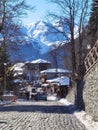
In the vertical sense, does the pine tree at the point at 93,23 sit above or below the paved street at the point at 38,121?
above

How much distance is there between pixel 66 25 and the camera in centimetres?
5522

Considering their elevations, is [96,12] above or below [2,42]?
above

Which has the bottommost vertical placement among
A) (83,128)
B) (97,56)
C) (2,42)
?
(83,128)

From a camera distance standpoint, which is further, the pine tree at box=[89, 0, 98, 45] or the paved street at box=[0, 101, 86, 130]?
the pine tree at box=[89, 0, 98, 45]

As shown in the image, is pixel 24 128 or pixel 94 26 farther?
pixel 94 26

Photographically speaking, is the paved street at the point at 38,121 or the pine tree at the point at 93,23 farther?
the pine tree at the point at 93,23

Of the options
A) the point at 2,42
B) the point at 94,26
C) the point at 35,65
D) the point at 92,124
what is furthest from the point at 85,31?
the point at 35,65

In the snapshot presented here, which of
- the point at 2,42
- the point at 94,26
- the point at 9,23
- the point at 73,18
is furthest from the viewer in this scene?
the point at 94,26

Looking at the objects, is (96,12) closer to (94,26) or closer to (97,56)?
(94,26)

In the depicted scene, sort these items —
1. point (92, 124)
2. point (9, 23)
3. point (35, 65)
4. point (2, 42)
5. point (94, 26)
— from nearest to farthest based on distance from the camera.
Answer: point (92, 124) < point (9, 23) < point (2, 42) < point (94, 26) < point (35, 65)

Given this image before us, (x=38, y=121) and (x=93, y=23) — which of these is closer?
(x=38, y=121)

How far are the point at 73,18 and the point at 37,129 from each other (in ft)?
121

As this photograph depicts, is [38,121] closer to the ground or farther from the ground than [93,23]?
closer to the ground

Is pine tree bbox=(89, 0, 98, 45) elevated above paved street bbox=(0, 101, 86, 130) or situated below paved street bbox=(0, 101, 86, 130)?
above
